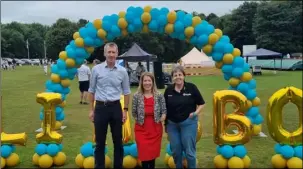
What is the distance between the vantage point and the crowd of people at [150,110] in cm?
532

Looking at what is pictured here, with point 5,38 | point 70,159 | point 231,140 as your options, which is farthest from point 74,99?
point 5,38

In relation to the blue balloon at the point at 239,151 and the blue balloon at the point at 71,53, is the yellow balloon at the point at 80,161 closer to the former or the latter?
the blue balloon at the point at 71,53

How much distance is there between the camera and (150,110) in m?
5.40

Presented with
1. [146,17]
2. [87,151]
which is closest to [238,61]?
[146,17]

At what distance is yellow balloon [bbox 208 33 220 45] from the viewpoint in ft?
23.0

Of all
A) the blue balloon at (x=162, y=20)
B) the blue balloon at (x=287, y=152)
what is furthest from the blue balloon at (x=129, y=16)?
the blue balloon at (x=287, y=152)

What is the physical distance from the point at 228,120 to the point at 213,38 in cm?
164

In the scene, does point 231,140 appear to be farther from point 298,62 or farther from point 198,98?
point 298,62

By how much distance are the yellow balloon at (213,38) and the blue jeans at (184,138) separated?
212 centimetres

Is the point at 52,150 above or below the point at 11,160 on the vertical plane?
above

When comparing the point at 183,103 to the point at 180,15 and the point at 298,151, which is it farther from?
the point at 180,15

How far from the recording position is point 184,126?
5.31 meters

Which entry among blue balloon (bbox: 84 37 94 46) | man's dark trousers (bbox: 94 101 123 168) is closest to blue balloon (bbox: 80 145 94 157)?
man's dark trousers (bbox: 94 101 123 168)

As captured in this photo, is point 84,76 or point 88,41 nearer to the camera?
point 88,41
